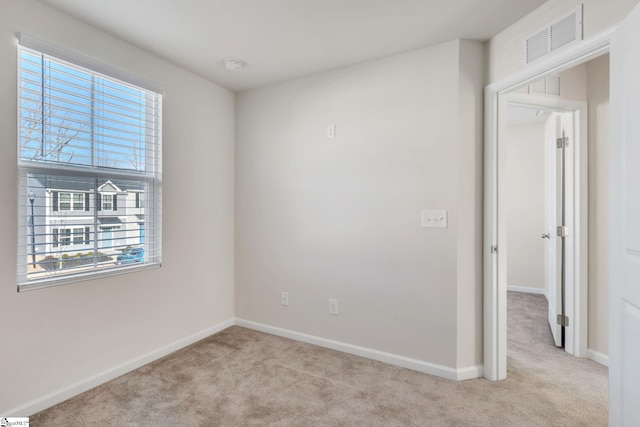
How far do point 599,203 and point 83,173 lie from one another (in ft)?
12.8

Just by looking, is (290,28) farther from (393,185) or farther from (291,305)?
(291,305)

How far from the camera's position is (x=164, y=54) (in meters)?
2.58

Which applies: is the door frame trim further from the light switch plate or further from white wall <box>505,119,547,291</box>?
white wall <box>505,119,547,291</box>

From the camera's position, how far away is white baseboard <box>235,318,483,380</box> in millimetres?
2361

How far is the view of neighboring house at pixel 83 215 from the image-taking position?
1.98m

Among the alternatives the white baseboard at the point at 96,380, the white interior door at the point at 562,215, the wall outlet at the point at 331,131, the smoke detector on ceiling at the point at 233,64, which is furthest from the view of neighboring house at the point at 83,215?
the white interior door at the point at 562,215

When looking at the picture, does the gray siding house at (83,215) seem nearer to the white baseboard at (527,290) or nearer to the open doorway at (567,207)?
the open doorway at (567,207)

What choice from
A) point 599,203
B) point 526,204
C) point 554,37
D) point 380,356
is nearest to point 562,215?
point 599,203

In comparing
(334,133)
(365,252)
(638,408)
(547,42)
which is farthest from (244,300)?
(547,42)

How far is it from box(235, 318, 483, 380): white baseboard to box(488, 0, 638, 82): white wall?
2.12 m

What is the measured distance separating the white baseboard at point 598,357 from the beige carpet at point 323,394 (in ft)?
0.20

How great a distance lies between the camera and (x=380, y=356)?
8.66ft

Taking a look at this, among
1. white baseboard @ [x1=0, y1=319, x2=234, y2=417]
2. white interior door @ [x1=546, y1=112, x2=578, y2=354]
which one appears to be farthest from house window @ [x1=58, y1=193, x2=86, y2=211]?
white interior door @ [x1=546, y1=112, x2=578, y2=354]

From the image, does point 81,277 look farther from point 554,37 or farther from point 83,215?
point 554,37
